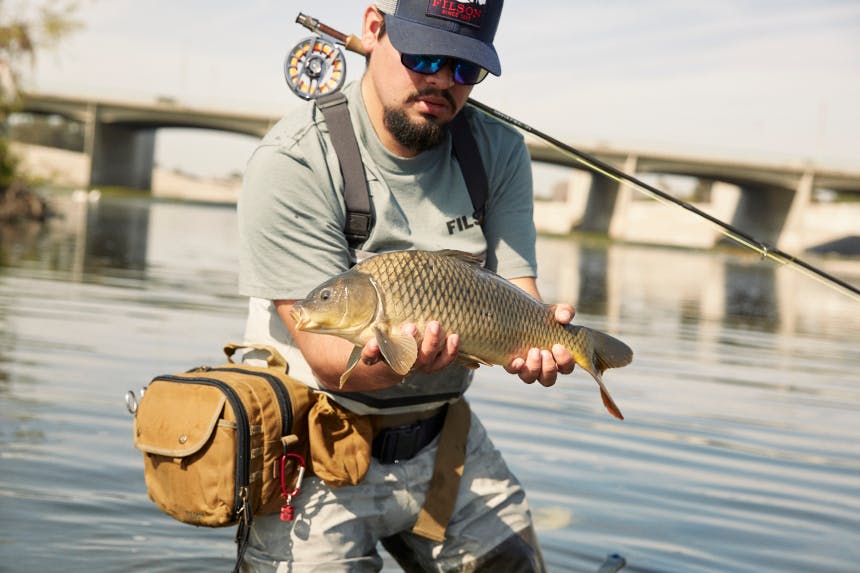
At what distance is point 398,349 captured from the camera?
346 cm

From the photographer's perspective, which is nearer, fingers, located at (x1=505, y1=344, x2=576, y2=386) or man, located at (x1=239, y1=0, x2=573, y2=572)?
fingers, located at (x1=505, y1=344, x2=576, y2=386)

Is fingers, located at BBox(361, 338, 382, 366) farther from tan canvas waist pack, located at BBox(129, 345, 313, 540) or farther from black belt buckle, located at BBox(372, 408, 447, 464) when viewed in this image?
black belt buckle, located at BBox(372, 408, 447, 464)

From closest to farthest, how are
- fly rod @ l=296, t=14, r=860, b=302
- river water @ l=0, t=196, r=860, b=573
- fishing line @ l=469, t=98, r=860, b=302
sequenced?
fly rod @ l=296, t=14, r=860, b=302 < fishing line @ l=469, t=98, r=860, b=302 < river water @ l=0, t=196, r=860, b=573

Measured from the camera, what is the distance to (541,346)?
12.7 ft

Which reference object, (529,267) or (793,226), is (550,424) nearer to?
(529,267)

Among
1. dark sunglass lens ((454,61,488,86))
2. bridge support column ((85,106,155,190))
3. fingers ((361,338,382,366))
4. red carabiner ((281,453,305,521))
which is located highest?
dark sunglass lens ((454,61,488,86))

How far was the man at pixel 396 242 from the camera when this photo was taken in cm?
402

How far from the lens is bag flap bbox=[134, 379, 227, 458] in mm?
3846

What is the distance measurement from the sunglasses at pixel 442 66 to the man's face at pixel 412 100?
0.07ft

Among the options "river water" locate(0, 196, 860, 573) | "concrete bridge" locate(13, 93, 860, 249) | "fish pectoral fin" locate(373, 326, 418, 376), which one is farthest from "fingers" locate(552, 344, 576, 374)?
"concrete bridge" locate(13, 93, 860, 249)

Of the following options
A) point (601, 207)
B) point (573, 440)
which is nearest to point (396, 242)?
point (573, 440)

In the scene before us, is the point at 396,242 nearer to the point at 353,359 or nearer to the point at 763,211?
the point at 353,359

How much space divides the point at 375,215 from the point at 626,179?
1.37 meters

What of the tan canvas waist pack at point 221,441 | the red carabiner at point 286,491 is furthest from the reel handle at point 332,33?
the red carabiner at point 286,491
